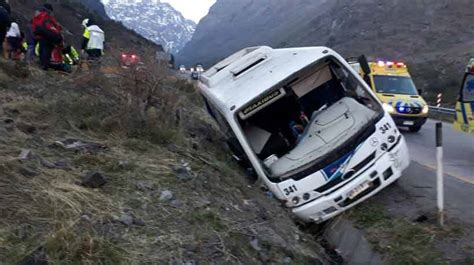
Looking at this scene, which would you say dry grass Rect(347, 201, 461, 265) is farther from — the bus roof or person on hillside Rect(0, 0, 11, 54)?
person on hillside Rect(0, 0, 11, 54)

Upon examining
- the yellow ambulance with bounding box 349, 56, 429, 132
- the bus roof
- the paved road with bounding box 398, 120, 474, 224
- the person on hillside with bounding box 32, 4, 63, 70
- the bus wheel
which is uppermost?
the person on hillside with bounding box 32, 4, 63, 70

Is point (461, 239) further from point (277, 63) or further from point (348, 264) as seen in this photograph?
point (277, 63)

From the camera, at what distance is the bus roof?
797cm

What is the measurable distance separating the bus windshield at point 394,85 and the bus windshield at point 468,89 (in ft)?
16.8

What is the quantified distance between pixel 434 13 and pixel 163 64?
6757cm

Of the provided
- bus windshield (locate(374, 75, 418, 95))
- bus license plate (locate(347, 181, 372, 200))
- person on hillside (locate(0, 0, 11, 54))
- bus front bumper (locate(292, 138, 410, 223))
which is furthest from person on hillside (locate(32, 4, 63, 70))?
bus windshield (locate(374, 75, 418, 95))

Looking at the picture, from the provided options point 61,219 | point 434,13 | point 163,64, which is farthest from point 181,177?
point 434,13

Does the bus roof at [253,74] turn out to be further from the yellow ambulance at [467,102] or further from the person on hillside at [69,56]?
the person on hillside at [69,56]

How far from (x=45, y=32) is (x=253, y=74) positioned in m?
5.09

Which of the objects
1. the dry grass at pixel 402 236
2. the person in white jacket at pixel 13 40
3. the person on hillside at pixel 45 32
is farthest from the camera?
the person in white jacket at pixel 13 40

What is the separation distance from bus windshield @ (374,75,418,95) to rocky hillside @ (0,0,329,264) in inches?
328

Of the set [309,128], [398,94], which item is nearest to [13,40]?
[309,128]

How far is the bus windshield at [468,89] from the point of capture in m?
11.3

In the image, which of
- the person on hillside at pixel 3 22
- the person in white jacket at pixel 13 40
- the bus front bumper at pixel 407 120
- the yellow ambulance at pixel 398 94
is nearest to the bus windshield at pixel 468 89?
the yellow ambulance at pixel 398 94
